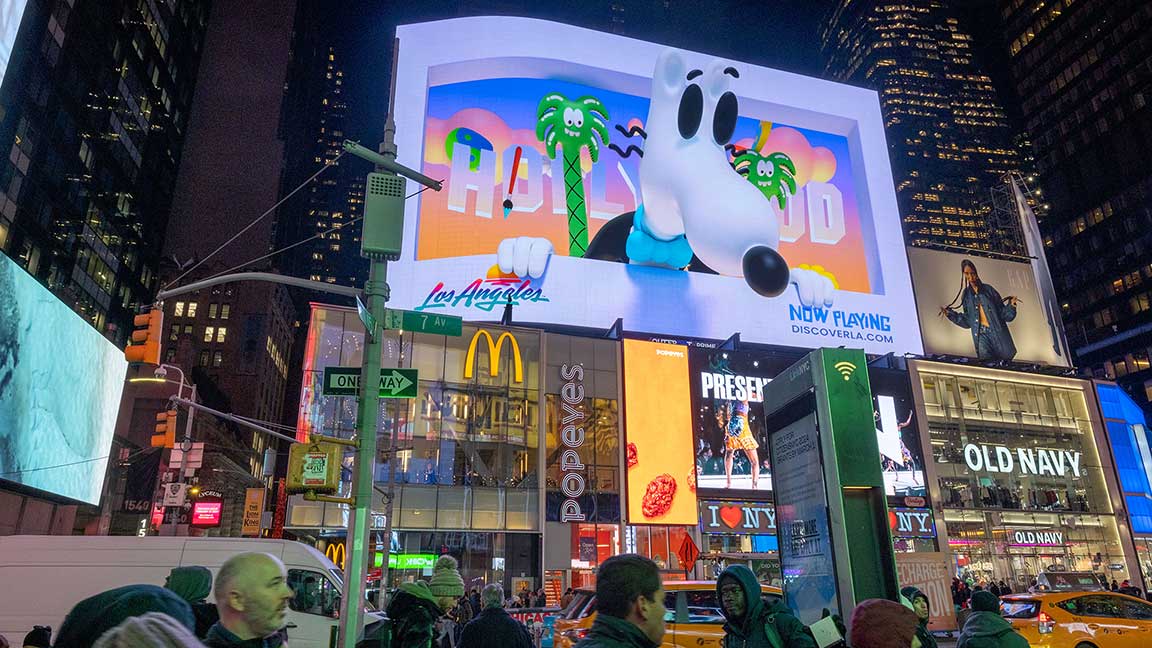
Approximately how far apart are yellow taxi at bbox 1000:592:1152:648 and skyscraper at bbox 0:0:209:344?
58.8 m

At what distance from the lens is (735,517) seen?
3728cm

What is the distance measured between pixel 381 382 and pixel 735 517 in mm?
30049

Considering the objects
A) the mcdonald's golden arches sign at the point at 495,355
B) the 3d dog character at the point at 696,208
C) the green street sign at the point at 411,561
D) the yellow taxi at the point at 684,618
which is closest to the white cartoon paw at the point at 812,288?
the 3d dog character at the point at 696,208

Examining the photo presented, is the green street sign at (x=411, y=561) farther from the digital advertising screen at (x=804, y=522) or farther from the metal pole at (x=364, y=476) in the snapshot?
the digital advertising screen at (x=804, y=522)

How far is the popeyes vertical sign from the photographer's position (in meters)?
35.7

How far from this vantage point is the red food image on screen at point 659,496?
36.1m

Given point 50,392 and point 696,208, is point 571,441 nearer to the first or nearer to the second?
point 696,208

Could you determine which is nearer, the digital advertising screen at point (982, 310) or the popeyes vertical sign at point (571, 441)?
the popeyes vertical sign at point (571, 441)

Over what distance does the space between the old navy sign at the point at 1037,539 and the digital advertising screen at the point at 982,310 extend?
1103cm

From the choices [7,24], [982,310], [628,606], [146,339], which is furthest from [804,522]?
[982,310]

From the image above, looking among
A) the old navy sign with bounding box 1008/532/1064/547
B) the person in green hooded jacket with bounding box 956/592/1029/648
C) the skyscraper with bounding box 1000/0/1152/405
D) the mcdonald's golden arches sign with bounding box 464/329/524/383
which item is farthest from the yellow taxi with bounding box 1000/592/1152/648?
the skyscraper with bounding box 1000/0/1152/405

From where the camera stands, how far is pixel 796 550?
9.24m

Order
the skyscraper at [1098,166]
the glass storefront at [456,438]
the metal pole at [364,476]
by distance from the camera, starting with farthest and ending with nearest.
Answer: the skyscraper at [1098,166]
the glass storefront at [456,438]
the metal pole at [364,476]

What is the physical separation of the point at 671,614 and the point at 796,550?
359cm
